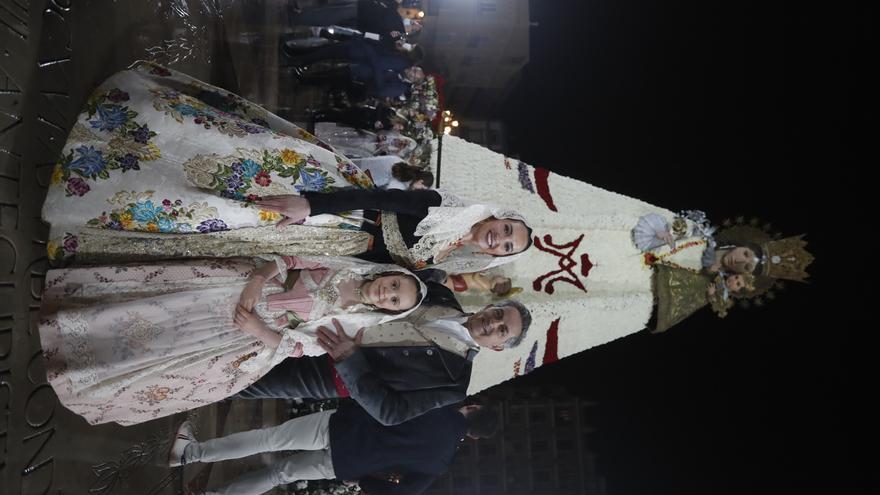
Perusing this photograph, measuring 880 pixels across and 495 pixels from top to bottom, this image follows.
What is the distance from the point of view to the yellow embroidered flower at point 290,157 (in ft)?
8.18

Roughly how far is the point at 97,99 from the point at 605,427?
6792 mm

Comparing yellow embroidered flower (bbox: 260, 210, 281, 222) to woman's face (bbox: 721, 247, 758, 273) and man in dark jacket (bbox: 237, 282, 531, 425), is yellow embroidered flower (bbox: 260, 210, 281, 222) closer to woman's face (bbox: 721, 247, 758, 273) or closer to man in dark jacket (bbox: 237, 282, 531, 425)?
man in dark jacket (bbox: 237, 282, 531, 425)

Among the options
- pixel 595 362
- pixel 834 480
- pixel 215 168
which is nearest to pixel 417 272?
pixel 215 168

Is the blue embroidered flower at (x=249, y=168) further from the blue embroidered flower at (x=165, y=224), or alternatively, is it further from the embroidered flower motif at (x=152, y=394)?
the embroidered flower motif at (x=152, y=394)

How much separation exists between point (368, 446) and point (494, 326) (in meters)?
1.03

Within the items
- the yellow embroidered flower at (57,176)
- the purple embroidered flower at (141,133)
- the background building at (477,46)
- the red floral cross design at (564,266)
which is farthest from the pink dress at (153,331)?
the background building at (477,46)

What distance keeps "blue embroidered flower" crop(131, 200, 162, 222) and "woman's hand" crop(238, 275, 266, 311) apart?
46cm

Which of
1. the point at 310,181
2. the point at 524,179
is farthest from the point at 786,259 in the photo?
the point at 310,181

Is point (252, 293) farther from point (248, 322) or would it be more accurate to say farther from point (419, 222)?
point (419, 222)

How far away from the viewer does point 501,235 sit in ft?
8.95

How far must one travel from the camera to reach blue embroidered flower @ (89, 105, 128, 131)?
2.33 metres

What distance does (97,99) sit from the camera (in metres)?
2.38

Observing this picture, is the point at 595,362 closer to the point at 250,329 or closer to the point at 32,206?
the point at 250,329

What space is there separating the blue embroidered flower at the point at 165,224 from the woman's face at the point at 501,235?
52.5 inches
